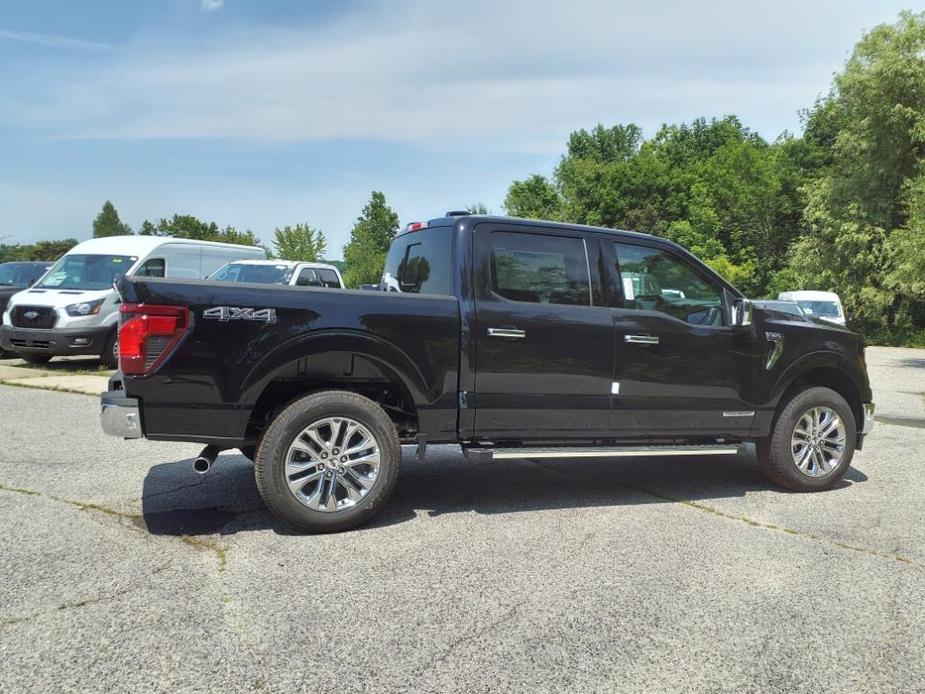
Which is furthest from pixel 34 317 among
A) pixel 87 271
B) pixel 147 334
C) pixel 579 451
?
pixel 579 451

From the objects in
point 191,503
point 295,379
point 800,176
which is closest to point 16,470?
point 191,503

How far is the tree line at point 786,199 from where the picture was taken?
30.4 metres

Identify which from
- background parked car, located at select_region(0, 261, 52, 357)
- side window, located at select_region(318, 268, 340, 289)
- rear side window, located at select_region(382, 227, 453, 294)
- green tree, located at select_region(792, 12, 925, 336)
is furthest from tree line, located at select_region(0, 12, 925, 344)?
background parked car, located at select_region(0, 261, 52, 357)

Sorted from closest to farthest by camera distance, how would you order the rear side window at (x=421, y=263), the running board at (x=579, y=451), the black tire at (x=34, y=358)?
the running board at (x=579, y=451) < the rear side window at (x=421, y=263) < the black tire at (x=34, y=358)

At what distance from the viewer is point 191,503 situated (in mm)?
5289

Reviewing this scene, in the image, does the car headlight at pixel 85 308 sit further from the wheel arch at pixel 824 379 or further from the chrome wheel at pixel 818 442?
the chrome wheel at pixel 818 442

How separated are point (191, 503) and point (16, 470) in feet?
5.91

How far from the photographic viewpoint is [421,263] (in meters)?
5.62

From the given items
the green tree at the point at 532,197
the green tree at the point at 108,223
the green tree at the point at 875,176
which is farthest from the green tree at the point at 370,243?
the green tree at the point at 108,223

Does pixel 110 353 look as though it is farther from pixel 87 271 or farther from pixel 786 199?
pixel 786 199

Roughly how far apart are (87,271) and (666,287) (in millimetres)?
11619

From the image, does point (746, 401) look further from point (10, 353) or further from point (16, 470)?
point (10, 353)

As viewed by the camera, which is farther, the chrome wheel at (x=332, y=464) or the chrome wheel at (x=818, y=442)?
the chrome wheel at (x=818, y=442)

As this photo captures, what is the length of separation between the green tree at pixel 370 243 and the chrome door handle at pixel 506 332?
4432cm
